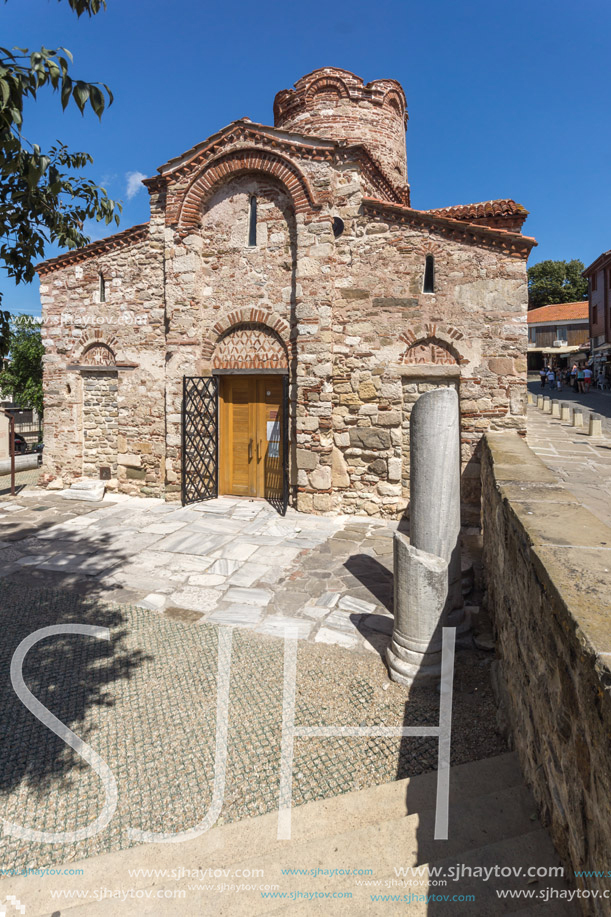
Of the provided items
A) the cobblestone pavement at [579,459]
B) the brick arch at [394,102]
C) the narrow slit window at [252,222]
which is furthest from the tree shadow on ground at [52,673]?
the brick arch at [394,102]

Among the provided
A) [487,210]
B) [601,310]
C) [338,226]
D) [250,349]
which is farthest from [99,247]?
[601,310]

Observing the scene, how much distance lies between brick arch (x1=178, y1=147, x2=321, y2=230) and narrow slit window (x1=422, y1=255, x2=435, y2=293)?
2182 millimetres

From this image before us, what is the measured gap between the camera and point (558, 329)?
3847 cm

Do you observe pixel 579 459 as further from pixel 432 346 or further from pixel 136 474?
pixel 136 474

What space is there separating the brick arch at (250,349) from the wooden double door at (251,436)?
26 cm

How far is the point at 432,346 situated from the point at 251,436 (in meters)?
3.84

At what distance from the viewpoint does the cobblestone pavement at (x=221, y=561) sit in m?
5.03

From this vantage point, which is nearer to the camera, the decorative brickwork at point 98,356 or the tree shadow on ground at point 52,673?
the tree shadow on ground at point 52,673

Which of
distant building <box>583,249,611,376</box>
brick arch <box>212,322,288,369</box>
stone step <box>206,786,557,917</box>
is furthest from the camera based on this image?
distant building <box>583,249,611,376</box>

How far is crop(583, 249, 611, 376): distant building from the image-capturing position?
91.3ft

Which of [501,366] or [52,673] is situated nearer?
[52,673]

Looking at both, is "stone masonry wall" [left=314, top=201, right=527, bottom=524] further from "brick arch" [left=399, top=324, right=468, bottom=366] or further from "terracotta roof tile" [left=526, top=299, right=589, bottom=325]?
"terracotta roof tile" [left=526, top=299, right=589, bottom=325]

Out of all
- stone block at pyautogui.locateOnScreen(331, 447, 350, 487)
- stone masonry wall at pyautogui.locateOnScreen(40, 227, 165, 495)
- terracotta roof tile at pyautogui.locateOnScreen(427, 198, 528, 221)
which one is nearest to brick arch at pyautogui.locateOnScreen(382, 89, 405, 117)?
terracotta roof tile at pyautogui.locateOnScreen(427, 198, 528, 221)

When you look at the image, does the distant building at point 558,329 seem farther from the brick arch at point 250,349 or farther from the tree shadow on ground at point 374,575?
the tree shadow on ground at point 374,575
